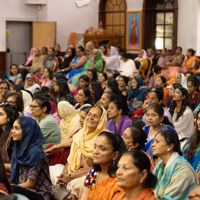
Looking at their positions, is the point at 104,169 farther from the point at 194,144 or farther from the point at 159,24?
the point at 159,24

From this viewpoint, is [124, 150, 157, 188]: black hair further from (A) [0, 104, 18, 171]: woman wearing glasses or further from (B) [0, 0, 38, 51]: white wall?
(B) [0, 0, 38, 51]: white wall

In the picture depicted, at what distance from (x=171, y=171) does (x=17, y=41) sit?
466 inches

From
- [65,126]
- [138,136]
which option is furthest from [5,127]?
[138,136]

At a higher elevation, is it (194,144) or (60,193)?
(194,144)

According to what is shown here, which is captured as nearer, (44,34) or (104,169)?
(104,169)

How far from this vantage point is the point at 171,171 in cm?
419

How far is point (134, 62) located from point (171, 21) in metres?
2.41

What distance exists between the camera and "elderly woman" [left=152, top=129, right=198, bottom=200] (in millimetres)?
4125

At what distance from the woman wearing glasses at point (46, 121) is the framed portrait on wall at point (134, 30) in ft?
28.6

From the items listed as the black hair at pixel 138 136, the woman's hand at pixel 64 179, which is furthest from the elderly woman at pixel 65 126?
the black hair at pixel 138 136

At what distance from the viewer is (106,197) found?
3998 mm

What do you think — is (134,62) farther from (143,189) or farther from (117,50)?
(143,189)

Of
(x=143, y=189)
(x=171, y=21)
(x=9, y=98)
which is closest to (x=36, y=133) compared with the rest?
(x=143, y=189)

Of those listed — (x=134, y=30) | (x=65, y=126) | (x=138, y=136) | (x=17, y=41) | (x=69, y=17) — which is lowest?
(x=65, y=126)
